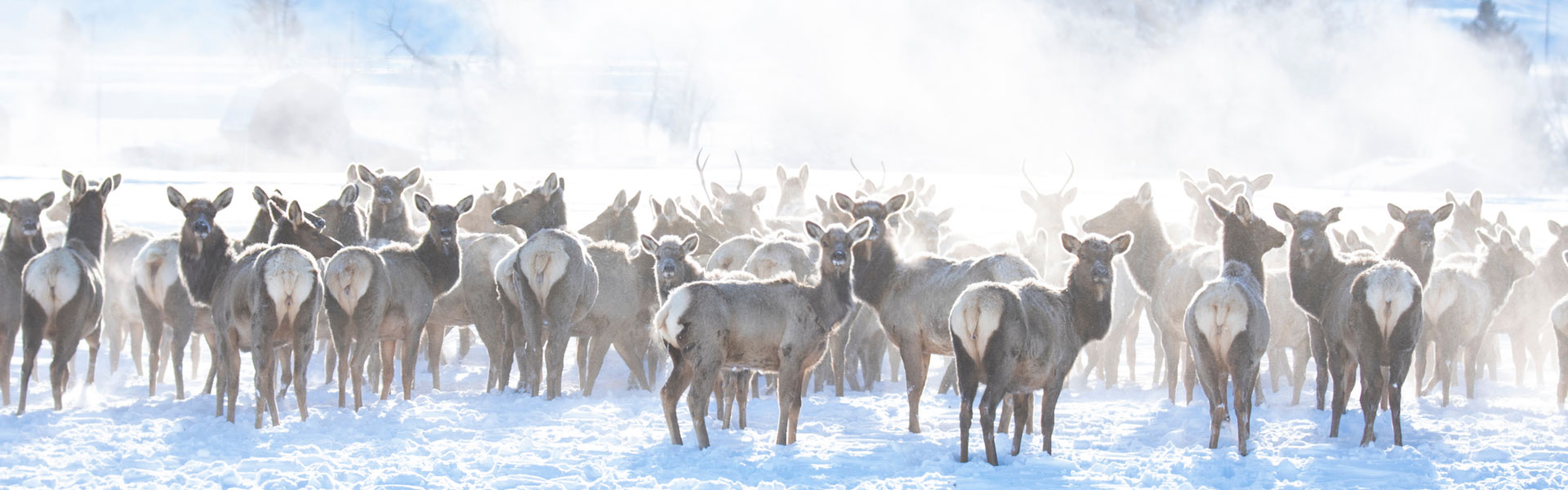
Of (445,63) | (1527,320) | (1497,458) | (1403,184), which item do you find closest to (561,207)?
(1497,458)

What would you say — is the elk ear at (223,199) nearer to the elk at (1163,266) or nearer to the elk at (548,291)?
the elk at (548,291)

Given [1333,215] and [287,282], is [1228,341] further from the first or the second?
[287,282]

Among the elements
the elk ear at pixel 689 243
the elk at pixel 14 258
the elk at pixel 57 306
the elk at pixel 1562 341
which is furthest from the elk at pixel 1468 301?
the elk at pixel 14 258

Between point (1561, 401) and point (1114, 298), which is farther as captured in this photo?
point (1114, 298)

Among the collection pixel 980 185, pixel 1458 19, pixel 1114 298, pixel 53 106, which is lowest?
pixel 1114 298

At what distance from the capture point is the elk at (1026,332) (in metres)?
8.77

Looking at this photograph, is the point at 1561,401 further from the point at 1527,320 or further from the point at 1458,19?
the point at 1458,19

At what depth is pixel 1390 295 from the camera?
1012cm

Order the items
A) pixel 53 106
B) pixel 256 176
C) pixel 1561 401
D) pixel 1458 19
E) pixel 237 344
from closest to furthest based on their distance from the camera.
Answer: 1. pixel 237 344
2. pixel 1561 401
3. pixel 256 176
4. pixel 53 106
5. pixel 1458 19

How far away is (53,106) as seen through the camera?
248ft

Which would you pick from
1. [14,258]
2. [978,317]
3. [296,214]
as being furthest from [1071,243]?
[14,258]

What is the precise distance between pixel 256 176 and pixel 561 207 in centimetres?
3218

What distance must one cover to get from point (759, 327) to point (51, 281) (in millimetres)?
5516

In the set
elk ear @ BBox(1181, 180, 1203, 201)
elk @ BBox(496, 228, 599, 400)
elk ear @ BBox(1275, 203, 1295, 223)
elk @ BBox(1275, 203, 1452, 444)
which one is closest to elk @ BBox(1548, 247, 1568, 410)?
elk @ BBox(1275, 203, 1452, 444)
